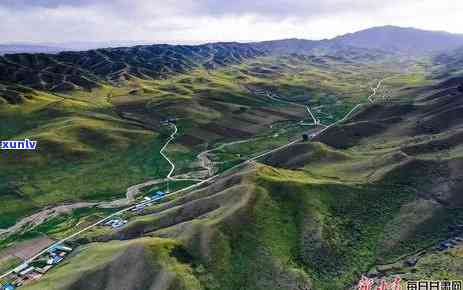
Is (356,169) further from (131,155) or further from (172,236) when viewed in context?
(131,155)

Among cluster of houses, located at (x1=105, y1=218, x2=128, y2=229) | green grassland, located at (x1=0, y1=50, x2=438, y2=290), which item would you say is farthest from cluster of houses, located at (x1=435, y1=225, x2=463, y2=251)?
cluster of houses, located at (x1=105, y1=218, x2=128, y2=229)

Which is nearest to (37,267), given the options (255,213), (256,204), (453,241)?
(255,213)

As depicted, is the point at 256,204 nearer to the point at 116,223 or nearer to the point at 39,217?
the point at 116,223

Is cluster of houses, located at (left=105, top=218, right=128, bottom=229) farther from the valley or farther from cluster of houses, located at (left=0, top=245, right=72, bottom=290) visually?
cluster of houses, located at (left=0, top=245, right=72, bottom=290)

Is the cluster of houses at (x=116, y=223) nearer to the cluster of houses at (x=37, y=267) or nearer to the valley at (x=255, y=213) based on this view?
the valley at (x=255, y=213)

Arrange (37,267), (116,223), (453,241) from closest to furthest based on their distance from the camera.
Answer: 1. (453,241)
2. (37,267)
3. (116,223)

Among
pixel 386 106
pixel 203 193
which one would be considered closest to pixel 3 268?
pixel 203 193
